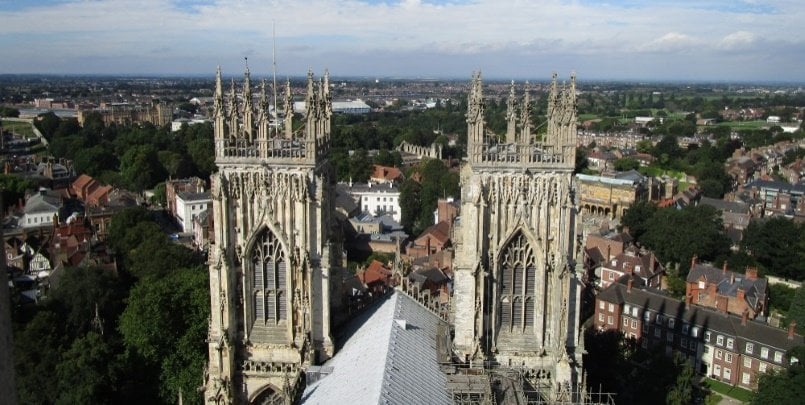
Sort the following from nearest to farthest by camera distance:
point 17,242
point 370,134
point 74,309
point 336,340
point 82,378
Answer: point 336,340
point 82,378
point 74,309
point 17,242
point 370,134

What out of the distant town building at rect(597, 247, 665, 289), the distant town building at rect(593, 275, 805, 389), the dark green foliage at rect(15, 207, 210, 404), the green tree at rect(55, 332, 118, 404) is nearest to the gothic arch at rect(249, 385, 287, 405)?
the dark green foliage at rect(15, 207, 210, 404)

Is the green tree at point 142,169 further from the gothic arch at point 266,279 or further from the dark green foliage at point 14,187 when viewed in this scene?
the gothic arch at point 266,279

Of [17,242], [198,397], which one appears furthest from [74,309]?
[17,242]

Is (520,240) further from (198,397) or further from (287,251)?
(198,397)

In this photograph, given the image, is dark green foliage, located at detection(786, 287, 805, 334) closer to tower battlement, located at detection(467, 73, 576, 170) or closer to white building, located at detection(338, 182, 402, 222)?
tower battlement, located at detection(467, 73, 576, 170)

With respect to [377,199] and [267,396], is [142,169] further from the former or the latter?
[267,396]

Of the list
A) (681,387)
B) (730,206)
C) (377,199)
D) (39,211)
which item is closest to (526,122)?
(681,387)
